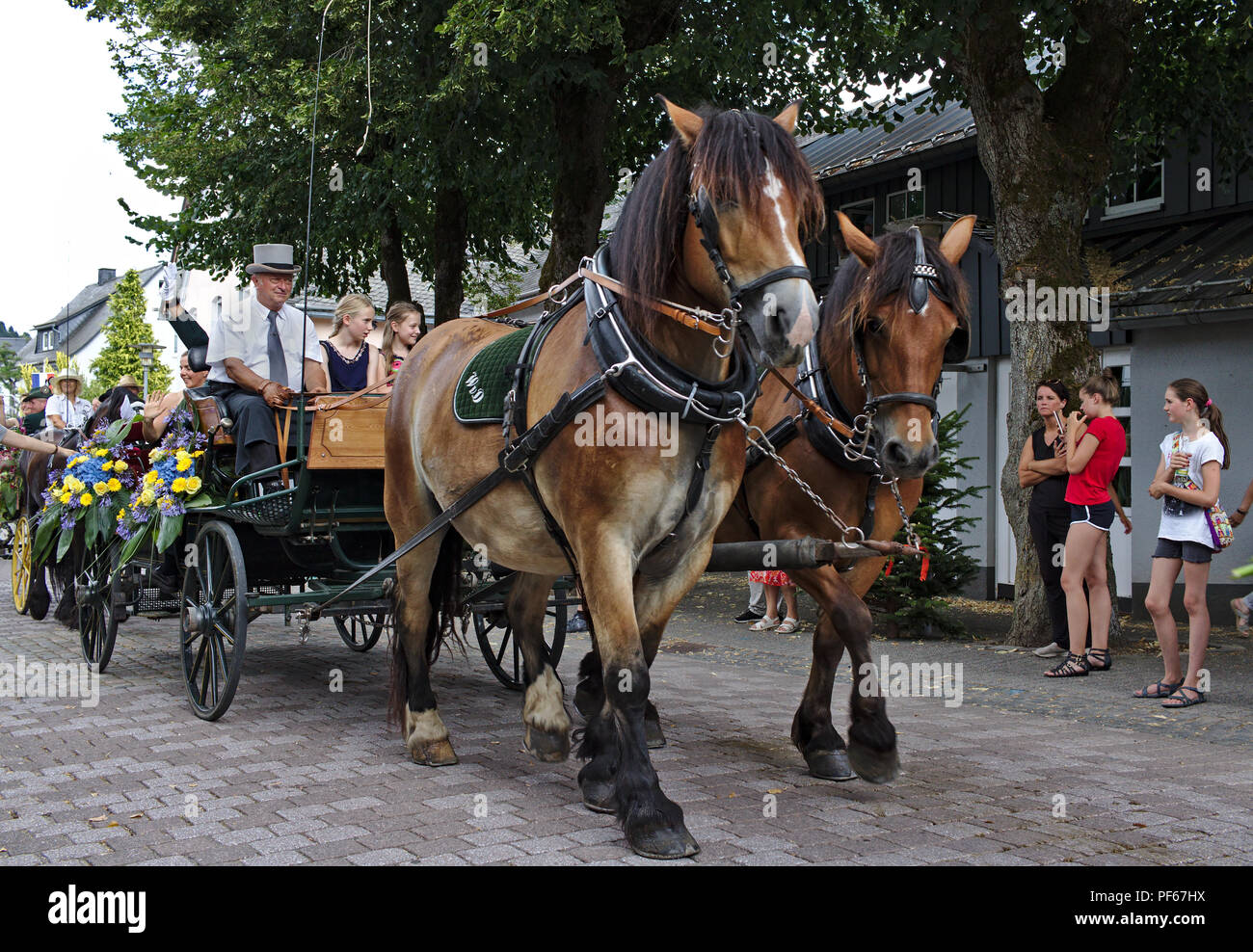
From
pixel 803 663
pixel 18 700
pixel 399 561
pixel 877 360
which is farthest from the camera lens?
pixel 803 663

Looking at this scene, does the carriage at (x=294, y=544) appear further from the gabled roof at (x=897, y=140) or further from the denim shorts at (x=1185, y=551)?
the gabled roof at (x=897, y=140)

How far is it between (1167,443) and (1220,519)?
2.07ft

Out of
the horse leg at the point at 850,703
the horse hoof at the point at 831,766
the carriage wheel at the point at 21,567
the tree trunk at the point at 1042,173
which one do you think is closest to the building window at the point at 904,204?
the tree trunk at the point at 1042,173

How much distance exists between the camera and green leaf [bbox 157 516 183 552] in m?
6.92

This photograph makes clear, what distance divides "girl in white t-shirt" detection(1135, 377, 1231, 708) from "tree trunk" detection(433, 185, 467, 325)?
39.0 ft

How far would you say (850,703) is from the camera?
4.89 m

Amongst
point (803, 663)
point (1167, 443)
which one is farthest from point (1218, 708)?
point (803, 663)

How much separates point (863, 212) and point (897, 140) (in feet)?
3.53

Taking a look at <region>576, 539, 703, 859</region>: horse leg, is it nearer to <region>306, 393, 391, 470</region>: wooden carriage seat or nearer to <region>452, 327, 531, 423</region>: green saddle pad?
<region>452, 327, 531, 423</region>: green saddle pad

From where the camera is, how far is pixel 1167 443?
7512mm

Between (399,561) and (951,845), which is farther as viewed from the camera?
(399,561)

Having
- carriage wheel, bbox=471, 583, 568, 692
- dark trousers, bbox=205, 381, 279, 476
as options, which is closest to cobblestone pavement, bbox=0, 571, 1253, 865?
carriage wheel, bbox=471, 583, 568, 692

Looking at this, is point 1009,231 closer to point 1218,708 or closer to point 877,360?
point 1218,708
